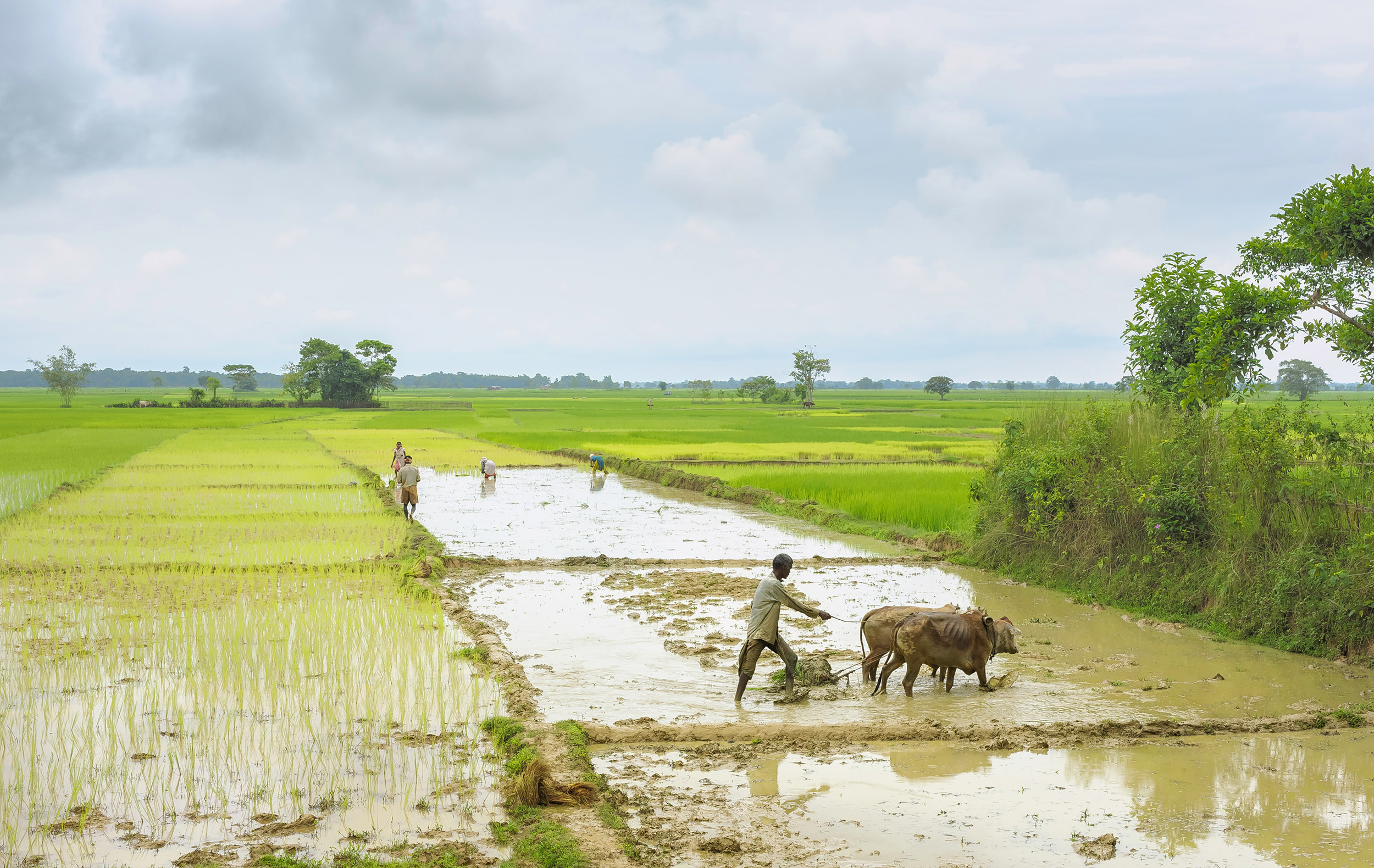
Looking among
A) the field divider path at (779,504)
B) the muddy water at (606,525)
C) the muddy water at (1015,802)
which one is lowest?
the muddy water at (1015,802)

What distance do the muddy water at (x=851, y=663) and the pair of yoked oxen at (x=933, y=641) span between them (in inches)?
7.3

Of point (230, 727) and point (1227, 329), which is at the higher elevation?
point (1227, 329)

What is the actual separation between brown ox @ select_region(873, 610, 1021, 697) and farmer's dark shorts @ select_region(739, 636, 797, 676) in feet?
2.47

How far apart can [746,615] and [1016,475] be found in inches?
174

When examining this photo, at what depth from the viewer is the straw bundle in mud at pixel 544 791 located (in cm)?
494

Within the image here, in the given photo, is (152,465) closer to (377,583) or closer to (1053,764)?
(377,583)

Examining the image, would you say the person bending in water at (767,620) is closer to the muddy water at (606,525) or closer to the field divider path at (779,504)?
the muddy water at (606,525)

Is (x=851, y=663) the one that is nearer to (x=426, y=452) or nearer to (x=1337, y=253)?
(x=1337, y=253)

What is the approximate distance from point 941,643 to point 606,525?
32.2ft

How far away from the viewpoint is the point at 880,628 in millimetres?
7000

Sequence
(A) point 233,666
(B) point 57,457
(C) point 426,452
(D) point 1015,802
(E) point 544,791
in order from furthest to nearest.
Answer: (C) point 426,452 → (B) point 57,457 → (A) point 233,666 → (D) point 1015,802 → (E) point 544,791

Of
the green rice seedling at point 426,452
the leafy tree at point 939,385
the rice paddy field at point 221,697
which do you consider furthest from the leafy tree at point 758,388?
the rice paddy field at point 221,697

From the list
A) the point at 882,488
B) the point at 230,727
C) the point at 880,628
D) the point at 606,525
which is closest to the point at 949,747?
the point at 880,628

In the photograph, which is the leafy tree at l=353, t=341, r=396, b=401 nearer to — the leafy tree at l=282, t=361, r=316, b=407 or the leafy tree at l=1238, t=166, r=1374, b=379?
the leafy tree at l=282, t=361, r=316, b=407
